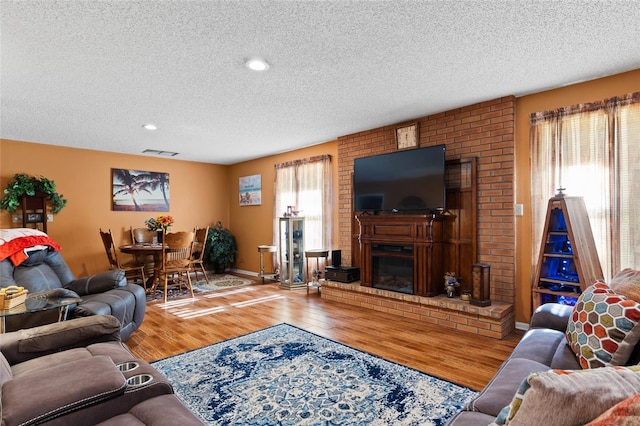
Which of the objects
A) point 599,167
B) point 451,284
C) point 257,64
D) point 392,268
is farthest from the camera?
point 392,268

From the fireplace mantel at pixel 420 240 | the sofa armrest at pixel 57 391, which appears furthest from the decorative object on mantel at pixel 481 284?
the sofa armrest at pixel 57 391

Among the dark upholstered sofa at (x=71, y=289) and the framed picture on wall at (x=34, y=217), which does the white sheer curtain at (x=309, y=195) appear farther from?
the framed picture on wall at (x=34, y=217)

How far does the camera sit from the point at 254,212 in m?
6.80

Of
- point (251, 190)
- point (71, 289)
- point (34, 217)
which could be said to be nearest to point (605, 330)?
point (71, 289)

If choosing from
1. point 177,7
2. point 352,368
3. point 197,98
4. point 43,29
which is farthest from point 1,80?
point 352,368

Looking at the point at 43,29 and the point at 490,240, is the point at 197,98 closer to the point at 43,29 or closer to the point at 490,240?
the point at 43,29

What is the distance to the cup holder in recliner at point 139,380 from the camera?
54.7 inches

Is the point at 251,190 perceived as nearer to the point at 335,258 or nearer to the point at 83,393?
the point at 335,258

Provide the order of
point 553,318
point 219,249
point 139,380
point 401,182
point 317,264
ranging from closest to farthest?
point 139,380, point 553,318, point 401,182, point 317,264, point 219,249

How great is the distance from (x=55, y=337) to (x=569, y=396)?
2238 mm

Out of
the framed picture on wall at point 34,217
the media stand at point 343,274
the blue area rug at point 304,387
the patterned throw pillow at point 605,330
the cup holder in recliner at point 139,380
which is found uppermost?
the framed picture on wall at point 34,217

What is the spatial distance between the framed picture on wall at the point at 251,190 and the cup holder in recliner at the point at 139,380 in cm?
527

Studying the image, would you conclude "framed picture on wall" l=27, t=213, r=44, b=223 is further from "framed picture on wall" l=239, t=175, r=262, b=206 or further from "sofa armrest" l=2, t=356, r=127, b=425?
"sofa armrest" l=2, t=356, r=127, b=425

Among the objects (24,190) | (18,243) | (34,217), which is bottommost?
(18,243)
